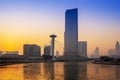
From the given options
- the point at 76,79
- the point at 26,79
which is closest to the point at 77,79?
the point at 76,79

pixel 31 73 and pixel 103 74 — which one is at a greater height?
pixel 31 73

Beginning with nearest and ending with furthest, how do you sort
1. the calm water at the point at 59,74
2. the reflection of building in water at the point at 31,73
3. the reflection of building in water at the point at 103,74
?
the reflection of building in water at the point at 31,73 → the calm water at the point at 59,74 → the reflection of building in water at the point at 103,74

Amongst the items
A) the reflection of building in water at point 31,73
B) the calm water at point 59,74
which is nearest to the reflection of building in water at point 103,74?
the calm water at point 59,74

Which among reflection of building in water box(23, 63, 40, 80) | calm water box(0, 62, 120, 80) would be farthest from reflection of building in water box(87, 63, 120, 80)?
reflection of building in water box(23, 63, 40, 80)

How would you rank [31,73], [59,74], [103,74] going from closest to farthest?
[59,74] → [31,73] → [103,74]

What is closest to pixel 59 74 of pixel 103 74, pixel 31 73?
pixel 31 73

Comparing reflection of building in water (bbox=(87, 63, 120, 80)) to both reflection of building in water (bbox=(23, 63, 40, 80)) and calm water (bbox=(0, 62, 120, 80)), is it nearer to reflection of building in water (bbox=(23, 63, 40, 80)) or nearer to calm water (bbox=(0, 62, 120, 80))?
calm water (bbox=(0, 62, 120, 80))

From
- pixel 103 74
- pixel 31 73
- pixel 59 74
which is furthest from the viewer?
pixel 103 74

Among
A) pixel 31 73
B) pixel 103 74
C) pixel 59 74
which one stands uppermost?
pixel 31 73

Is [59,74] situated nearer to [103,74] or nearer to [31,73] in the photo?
[31,73]

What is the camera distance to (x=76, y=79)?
61031mm

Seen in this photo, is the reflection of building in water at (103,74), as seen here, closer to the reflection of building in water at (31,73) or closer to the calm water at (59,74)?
the calm water at (59,74)

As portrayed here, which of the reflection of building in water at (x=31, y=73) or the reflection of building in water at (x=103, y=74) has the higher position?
the reflection of building in water at (x=31, y=73)

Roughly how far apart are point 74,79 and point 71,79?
29.7 inches
